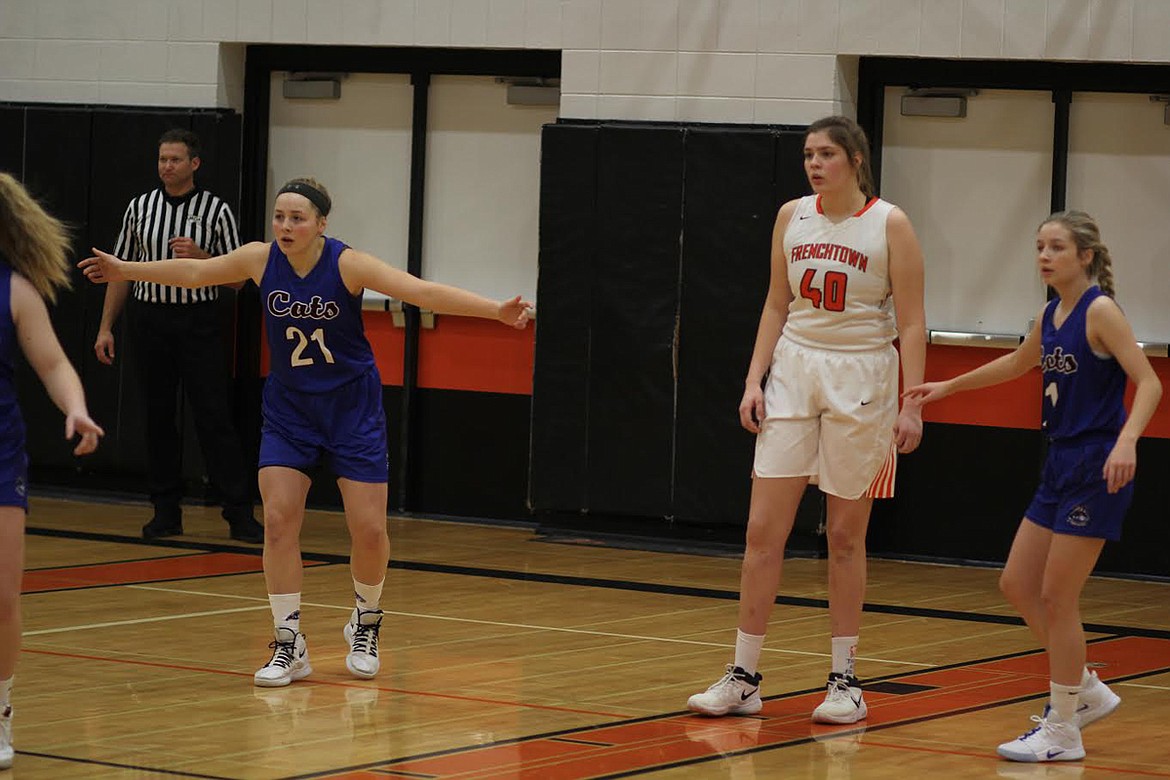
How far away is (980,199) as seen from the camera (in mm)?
10141

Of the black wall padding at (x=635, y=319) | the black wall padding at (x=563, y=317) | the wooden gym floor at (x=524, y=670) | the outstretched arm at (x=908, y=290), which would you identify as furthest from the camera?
the black wall padding at (x=563, y=317)

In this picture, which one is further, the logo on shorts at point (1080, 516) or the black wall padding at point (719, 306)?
the black wall padding at point (719, 306)

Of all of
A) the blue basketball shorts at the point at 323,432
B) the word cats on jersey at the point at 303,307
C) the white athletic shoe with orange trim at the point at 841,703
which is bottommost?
the white athletic shoe with orange trim at the point at 841,703

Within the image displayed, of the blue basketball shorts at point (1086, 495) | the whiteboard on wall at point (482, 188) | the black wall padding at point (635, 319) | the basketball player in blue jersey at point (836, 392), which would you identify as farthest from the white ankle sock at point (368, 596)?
the whiteboard on wall at point (482, 188)

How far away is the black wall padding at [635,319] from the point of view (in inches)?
408

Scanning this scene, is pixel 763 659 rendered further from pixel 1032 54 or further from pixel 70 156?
pixel 70 156

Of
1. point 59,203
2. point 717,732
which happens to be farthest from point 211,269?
point 59,203

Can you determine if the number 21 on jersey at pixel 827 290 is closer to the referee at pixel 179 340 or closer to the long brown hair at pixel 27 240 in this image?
the long brown hair at pixel 27 240

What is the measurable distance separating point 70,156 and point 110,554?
317 cm

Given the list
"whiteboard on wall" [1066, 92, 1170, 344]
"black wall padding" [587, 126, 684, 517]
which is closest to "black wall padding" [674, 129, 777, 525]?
"black wall padding" [587, 126, 684, 517]

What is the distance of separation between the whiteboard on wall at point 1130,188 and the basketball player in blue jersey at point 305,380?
462cm

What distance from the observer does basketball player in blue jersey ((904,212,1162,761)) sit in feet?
18.0

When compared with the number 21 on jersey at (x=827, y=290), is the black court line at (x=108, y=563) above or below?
below

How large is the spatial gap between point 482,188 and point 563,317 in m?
1.09
